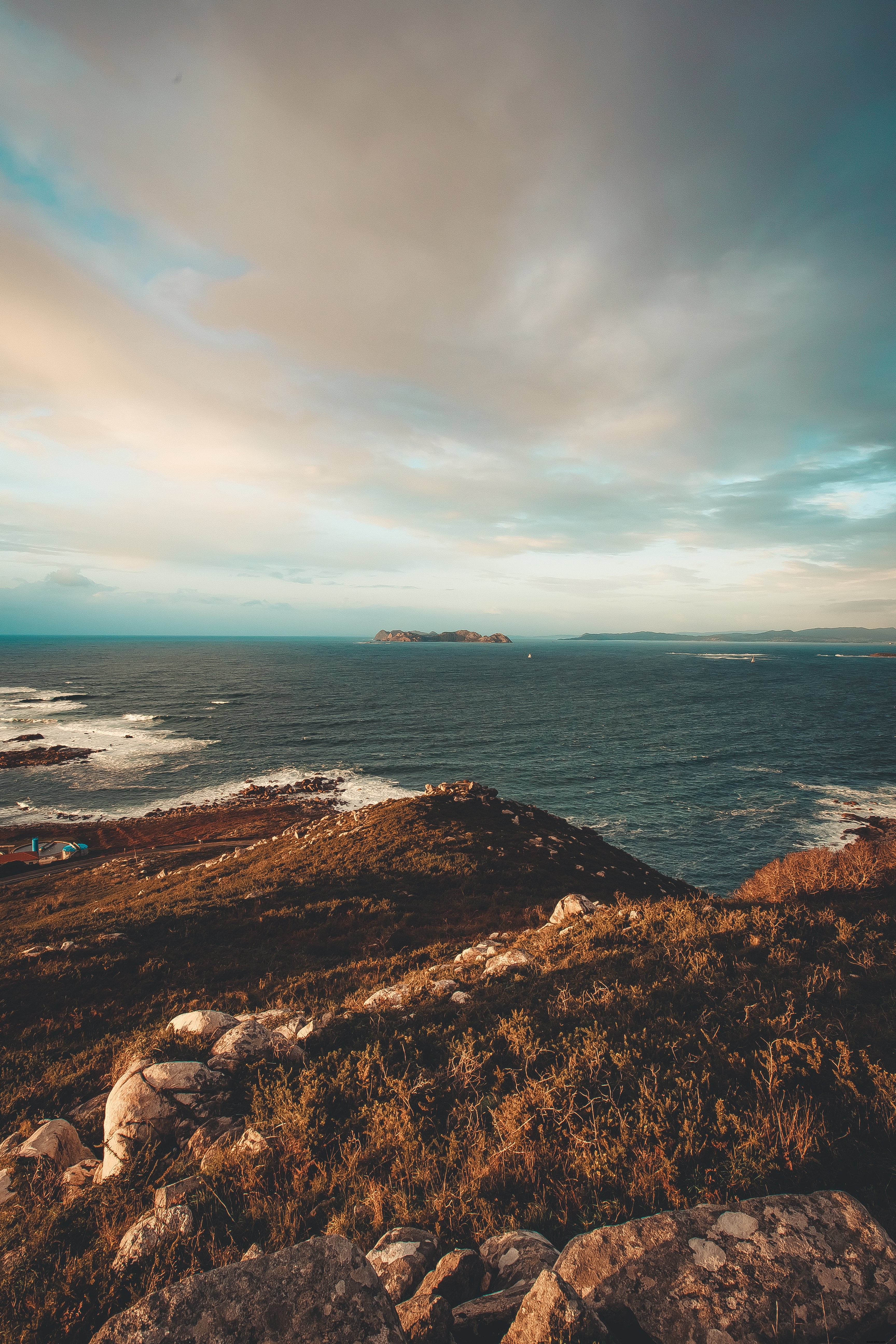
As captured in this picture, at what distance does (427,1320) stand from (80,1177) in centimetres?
504

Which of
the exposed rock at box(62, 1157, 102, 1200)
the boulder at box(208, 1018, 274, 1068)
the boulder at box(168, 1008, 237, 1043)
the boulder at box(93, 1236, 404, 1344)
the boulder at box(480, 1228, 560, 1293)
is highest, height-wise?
the boulder at box(93, 1236, 404, 1344)

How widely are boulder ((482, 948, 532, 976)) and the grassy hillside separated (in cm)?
36

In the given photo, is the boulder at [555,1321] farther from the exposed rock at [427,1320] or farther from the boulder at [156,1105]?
the boulder at [156,1105]

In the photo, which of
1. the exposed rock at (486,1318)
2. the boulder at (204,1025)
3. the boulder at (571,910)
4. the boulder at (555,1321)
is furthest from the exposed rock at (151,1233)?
the boulder at (571,910)

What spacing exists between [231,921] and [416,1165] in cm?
1453

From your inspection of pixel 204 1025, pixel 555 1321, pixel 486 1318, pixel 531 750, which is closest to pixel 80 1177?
pixel 204 1025

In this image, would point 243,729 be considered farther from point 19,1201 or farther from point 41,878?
point 19,1201

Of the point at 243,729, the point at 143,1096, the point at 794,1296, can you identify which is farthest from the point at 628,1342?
the point at 243,729

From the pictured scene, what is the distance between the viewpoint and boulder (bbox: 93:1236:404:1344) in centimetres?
328

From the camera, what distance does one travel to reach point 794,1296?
3736 millimetres

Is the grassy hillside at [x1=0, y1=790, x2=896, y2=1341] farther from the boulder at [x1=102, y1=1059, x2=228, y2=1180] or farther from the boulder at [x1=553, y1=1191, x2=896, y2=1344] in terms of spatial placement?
the boulder at [x1=553, y1=1191, x2=896, y2=1344]

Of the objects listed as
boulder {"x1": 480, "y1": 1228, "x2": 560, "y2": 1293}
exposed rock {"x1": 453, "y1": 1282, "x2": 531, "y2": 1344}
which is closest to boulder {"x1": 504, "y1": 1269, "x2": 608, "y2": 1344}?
exposed rock {"x1": 453, "y1": 1282, "x2": 531, "y2": 1344}

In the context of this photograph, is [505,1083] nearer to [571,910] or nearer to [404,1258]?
[404,1258]

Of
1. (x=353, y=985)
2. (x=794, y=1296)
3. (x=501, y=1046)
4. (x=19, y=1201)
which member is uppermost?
(x=794, y=1296)
